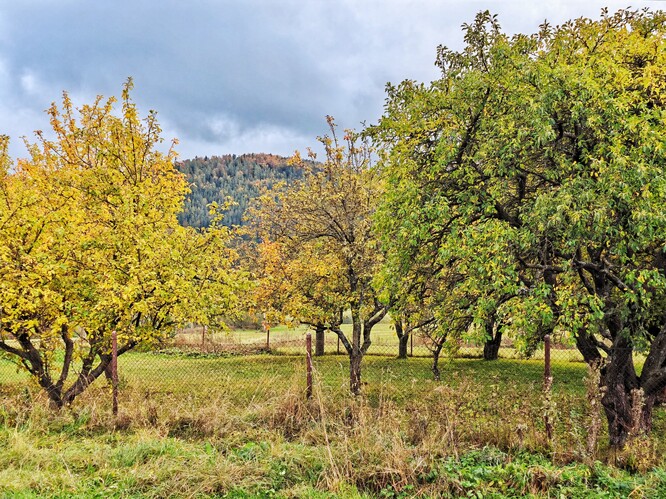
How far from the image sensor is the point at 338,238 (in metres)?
12.2

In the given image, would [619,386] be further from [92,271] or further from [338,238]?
[92,271]

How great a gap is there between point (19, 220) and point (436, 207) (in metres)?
7.34

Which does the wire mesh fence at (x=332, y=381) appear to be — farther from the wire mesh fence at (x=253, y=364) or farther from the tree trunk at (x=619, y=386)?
the tree trunk at (x=619, y=386)

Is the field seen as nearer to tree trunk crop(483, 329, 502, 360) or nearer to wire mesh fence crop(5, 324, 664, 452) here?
wire mesh fence crop(5, 324, 664, 452)

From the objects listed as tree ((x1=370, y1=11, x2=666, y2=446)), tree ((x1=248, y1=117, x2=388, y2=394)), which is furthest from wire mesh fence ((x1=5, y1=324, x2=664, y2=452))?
tree ((x1=248, y1=117, x2=388, y2=394))

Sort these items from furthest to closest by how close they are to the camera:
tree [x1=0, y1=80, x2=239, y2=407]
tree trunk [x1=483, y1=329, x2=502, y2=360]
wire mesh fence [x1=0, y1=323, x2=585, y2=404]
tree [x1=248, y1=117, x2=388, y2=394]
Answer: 1. tree trunk [x1=483, y1=329, x2=502, y2=360]
2. wire mesh fence [x1=0, y1=323, x2=585, y2=404]
3. tree [x1=248, y1=117, x2=388, y2=394]
4. tree [x1=0, y1=80, x2=239, y2=407]

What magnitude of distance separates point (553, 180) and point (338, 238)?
6.56m

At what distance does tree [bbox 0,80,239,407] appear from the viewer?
7.40 meters

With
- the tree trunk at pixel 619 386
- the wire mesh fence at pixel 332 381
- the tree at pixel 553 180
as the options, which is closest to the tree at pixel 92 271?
the wire mesh fence at pixel 332 381

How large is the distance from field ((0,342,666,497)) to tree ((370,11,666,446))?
1246 mm

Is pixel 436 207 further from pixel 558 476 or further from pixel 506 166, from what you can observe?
pixel 558 476

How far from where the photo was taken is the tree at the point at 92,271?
24.3ft

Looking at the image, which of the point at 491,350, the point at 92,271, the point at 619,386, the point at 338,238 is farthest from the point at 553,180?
the point at 491,350

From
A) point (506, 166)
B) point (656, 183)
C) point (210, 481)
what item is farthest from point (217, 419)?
point (656, 183)
